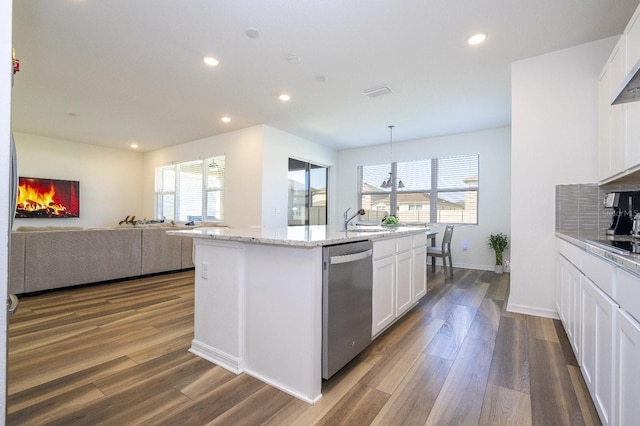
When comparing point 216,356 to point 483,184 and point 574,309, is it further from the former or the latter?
point 483,184

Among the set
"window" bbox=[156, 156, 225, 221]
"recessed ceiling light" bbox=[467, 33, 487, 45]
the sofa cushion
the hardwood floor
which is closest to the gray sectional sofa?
the sofa cushion

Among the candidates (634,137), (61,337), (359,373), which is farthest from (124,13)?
(634,137)

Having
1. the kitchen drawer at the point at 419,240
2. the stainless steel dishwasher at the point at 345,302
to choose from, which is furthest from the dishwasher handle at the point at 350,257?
the kitchen drawer at the point at 419,240

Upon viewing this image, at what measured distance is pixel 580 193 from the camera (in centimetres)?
279

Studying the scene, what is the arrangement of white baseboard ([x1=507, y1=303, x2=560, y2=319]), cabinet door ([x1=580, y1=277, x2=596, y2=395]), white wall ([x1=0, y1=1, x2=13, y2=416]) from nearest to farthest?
white wall ([x1=0, y1=1, x2=13, y2=416]), cabinet door ([x1=580, y1=277, x2=596, y2=395]), white baseboard ([x1=507, y1=303, x2=560, y2=319])

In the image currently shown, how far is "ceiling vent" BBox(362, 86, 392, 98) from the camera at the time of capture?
385 cm

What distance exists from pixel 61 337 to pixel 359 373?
8.01 feet

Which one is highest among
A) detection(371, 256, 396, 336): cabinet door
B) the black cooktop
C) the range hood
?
the range hood

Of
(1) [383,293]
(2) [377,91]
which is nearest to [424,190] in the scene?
(2) [377,91]

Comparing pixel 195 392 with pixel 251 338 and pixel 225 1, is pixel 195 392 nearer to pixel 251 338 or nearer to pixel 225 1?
pixel 251 338

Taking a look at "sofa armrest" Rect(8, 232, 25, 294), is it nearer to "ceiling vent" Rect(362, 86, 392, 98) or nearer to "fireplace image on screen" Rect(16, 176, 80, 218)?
"fireplace image on screen" Rect(16, 176, 80, 218)

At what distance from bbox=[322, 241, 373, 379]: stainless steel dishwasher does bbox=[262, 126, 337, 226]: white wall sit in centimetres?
377

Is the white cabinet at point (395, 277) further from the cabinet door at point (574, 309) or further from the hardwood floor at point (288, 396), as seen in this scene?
the cabinet door at point (574, 309)

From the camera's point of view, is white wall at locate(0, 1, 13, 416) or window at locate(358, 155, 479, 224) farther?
window at locate(358, 155, 479, 224)
